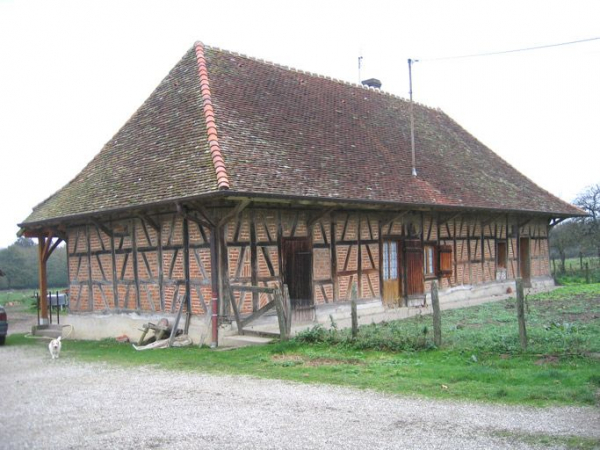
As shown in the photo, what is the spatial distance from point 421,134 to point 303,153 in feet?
25.5

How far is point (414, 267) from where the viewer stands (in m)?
16.7

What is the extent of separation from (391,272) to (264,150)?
→ 5.09 m

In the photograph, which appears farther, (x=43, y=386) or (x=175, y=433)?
(x=43, y=386)

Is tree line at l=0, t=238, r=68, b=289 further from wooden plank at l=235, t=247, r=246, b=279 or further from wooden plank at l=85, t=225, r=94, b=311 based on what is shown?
wooden plank at l=235, t=247, r=246, b=279

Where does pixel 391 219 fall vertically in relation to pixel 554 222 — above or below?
below

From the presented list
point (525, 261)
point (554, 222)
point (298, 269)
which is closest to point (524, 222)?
point (525, 261)

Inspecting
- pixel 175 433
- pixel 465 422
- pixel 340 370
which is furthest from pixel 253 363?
pixel 465 422

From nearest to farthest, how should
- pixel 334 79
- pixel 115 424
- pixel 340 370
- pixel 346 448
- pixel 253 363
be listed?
pixel 346 448 → pixel 115 424 → pixel 340 370 → pixel 253 363 → pixel 334 79

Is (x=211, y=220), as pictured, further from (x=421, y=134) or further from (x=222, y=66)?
(x=421, y=134)

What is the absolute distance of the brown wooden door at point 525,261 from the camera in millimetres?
22438

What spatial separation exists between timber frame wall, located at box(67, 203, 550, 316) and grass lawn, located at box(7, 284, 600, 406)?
149 cm

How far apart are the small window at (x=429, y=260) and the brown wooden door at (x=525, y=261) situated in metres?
6.23

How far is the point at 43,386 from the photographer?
9047 mm

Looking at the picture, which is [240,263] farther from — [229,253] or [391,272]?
[391,272]
